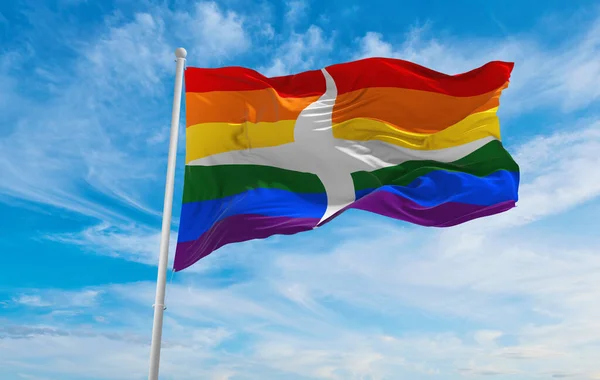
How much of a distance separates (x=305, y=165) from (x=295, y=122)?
3.26ft

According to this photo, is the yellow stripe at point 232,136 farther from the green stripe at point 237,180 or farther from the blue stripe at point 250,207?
the blue stripe at point 250,207

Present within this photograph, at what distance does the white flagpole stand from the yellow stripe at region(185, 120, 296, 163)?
35.7 inches

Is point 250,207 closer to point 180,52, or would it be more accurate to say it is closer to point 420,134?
point 180,52

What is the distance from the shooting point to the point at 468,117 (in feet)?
47.7

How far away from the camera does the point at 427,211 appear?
45.7 feet

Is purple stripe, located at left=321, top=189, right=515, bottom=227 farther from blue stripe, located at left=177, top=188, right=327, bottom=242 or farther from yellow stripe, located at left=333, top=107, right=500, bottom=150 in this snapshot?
yellow stripe, located at left=333, top=107, right=500, bottom=150

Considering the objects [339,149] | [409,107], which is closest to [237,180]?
[339,149]

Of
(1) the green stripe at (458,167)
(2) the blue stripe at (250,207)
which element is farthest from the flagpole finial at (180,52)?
(1) the green stripe at (458,167)

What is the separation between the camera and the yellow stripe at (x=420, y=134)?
47.2ft

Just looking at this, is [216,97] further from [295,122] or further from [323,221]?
[323,221]

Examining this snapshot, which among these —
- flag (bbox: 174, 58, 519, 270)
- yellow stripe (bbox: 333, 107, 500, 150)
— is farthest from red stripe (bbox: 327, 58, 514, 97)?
yellow stripe (bbox: 333, 107, 500, 150)

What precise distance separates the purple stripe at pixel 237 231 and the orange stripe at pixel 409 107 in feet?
9.15

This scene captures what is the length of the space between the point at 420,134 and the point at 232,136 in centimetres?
419

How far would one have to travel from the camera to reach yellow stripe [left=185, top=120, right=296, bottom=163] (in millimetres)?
13141
